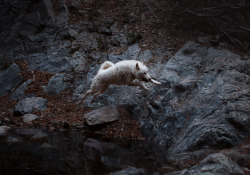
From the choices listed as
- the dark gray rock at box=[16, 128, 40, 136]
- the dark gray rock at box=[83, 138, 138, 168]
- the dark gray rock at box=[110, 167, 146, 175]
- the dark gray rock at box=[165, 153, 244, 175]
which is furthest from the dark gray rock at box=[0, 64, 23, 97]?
the dark gray rock at box=[165, 153, 244, 175]

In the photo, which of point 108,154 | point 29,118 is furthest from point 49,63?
point 108,154

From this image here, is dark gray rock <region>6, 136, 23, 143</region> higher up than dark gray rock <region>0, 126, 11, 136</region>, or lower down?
lower down

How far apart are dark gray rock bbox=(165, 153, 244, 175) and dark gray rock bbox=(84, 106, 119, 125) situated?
3324 millimetres

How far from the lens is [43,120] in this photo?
713 centimetres

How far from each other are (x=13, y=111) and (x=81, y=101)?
7.54ft

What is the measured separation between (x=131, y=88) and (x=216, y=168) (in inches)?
191

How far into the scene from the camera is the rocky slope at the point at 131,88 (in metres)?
5.01

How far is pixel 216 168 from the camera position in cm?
360

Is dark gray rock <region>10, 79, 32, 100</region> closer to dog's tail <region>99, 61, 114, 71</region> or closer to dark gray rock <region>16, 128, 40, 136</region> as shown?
dark gray rock <region>16, 128, 40, 136</region>

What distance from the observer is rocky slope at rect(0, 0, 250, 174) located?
16.4 ft

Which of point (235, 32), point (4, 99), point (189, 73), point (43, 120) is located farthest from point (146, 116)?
point (4, 99)

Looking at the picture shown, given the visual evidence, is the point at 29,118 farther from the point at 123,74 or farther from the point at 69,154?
the point at 123,74

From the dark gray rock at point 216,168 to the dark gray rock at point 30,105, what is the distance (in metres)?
5.56

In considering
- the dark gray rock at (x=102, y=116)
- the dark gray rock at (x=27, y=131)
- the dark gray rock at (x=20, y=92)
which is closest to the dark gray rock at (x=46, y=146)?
the dark gray rock at (x=27, y=131)
